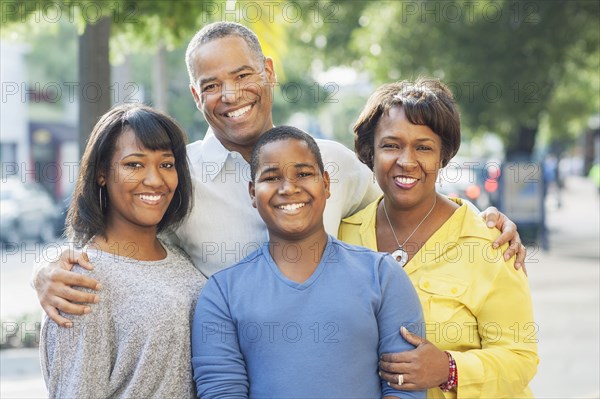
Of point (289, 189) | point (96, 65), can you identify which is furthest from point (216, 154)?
point (96, 65)

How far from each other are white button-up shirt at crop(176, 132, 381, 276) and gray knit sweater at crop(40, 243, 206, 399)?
1.50ft

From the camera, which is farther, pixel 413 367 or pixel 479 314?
pixel 479 314

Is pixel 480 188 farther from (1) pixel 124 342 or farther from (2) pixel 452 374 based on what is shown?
(1) pixel 124 342

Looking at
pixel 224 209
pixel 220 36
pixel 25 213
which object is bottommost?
pixel 224 209

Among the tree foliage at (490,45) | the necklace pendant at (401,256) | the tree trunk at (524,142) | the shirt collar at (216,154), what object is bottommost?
the necklace pendant at (401,256)

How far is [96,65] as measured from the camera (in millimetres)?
6492

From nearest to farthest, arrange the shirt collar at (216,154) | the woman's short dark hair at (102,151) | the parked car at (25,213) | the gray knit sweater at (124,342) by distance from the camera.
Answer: the gray knit sweater at (124,342)
the woman's short dark hair at (102,151)
the shirt collar at (216,154)
the parked car at (25,213)

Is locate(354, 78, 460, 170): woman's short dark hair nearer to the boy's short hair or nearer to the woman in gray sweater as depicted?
the boy's short hair

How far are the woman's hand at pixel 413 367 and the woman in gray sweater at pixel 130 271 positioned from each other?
0.73m

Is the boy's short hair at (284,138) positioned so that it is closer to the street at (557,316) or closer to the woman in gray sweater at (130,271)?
the woman in gray sweater at (130,271)

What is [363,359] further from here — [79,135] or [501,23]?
[501,23]

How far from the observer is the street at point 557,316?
650 cm

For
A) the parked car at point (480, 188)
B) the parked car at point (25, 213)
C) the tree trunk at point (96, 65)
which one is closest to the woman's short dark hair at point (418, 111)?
the tree trunk at point (96, 65)

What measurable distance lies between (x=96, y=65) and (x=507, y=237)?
182 inches
